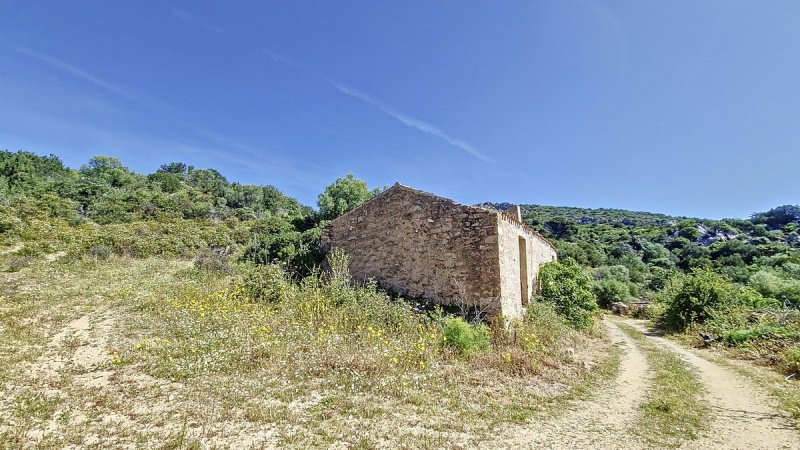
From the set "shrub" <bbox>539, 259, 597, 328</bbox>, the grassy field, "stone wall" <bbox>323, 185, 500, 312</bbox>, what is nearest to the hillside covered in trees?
"shrub" <bbox>539, 259, 597, 328</bbox>

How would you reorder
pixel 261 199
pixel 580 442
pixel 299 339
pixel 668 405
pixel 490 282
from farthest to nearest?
pixel 261 199
pixel 490 282
pixel 299 339
pixel 668 405
pixel 580 442

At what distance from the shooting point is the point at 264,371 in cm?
578

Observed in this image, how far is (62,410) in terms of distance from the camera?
4.28 meters

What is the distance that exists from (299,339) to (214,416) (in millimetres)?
2776

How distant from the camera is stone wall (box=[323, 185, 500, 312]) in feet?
31.6

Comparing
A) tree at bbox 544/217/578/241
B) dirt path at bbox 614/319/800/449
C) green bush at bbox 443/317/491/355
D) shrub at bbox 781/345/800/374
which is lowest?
dirt path at bbox 614/319/800/449

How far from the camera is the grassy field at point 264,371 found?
157 inches

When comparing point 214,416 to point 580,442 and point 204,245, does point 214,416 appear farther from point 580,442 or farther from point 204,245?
point 204,245

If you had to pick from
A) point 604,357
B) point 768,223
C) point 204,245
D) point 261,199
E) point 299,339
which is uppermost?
point 261,199

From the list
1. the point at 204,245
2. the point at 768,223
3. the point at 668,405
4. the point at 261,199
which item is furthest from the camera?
the point at 261,199

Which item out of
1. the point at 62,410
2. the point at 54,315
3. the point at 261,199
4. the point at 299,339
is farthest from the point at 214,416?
the point at 261,199

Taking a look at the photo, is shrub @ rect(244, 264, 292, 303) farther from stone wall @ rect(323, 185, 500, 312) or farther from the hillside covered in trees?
stone wall @ rect(323, 185, 500, 312)

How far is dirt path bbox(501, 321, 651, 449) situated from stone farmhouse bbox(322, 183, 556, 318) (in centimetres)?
352

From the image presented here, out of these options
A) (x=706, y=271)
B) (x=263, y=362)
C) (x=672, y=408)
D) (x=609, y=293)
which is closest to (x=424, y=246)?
(x=263, y=362)
